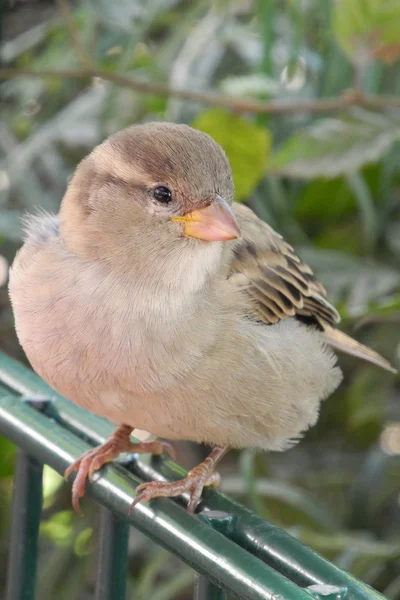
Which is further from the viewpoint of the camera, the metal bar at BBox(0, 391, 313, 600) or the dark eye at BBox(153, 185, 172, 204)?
the dark eye at BBox(153, 185, 172, 204)

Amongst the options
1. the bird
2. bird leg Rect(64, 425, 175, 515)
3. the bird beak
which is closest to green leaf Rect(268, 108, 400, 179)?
the bird

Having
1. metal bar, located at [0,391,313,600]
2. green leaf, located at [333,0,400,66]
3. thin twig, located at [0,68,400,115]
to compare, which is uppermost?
green leaf, located at [333,0,400,66]

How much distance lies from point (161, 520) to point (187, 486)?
0.75 feet

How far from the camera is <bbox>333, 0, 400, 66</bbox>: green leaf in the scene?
2453 mm

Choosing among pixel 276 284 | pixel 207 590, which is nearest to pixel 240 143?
pixel 276 284

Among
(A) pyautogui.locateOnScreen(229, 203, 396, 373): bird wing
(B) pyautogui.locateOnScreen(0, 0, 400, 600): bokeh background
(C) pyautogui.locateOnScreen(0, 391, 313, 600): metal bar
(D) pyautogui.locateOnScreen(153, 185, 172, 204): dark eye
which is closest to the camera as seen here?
(C) pyautogui.locateOnScreen(0, 391, 313, 600): metal bar

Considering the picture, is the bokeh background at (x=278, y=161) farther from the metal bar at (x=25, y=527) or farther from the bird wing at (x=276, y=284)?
the metal bar at (x=25, y=527)

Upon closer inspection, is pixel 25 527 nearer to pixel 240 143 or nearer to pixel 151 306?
pixel 151 306

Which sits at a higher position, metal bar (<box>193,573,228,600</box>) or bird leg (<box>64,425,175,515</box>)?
metal bar (<box>193,573,228,600</box>)

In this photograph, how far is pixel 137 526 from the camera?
5.00ft

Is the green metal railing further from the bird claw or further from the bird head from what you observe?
the bird head

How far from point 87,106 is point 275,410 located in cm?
163

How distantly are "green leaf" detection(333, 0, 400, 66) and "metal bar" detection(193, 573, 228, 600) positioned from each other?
1557 millimetres

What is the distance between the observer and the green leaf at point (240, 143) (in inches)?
102
